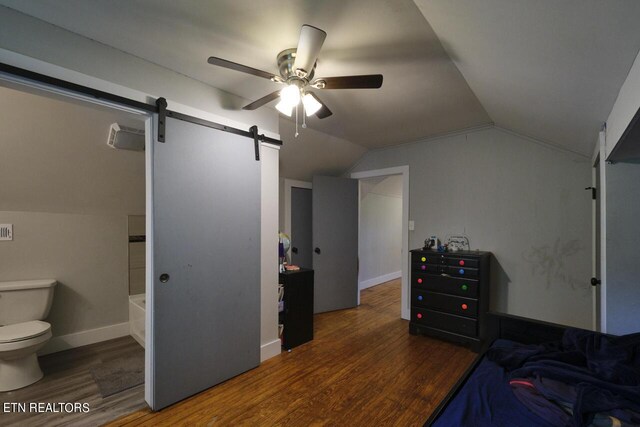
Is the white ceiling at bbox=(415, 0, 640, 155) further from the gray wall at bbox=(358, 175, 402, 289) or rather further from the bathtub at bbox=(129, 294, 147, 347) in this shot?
the bathtub at bbox=(129, 294, 147, 347)

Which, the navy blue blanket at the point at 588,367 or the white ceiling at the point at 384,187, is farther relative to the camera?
the white ceiling at the point at 384,187

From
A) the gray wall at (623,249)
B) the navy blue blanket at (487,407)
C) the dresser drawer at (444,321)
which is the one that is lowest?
the dresser drawer at (444,321)

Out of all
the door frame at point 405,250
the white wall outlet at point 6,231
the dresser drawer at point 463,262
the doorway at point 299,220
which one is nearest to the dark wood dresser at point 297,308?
the doorway at point 299,220

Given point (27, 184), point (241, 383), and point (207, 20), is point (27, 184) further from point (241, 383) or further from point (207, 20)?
point (241, 383)

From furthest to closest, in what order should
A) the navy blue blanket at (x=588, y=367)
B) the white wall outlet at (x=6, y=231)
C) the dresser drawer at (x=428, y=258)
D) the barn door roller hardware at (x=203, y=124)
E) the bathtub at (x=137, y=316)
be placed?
the dresser drawer at (x=428, y=258), the bathtub at (x=137, y=316), the white wall outlet at (x=6, y=231), the barn door roller hardware at (x=203, y=124), the navy blue blanket at (x=588, y=367)

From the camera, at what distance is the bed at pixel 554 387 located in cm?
97

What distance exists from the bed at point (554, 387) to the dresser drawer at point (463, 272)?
1223mm

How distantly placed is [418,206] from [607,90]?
2.25m

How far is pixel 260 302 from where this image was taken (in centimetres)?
245

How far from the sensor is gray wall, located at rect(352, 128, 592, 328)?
8.50ft

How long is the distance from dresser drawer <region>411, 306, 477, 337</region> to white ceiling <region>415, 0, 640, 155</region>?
6.35ft

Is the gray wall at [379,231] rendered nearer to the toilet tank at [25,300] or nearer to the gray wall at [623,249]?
the gray wall at [623,249]

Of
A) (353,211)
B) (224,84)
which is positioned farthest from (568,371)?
(353,211)

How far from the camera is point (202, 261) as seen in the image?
2049mm
